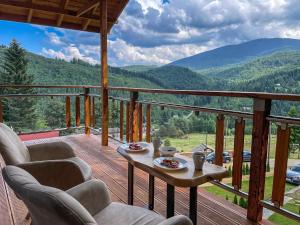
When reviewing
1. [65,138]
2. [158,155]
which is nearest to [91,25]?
[65,138]

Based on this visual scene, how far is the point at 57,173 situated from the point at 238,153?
5.31ft

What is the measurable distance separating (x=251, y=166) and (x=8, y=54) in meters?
21.7

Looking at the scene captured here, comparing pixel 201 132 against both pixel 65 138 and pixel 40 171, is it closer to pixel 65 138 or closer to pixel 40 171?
pixel 40 171

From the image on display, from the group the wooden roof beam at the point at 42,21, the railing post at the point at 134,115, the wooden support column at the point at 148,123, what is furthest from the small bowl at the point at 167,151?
the wooden roof beam at the point at 42,21

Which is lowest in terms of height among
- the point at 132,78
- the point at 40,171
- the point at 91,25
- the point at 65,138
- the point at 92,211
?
the point at 65,138

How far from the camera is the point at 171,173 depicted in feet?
5.35

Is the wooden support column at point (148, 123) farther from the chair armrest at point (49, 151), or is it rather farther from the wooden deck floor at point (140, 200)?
the chair armrest at point (49, 151)

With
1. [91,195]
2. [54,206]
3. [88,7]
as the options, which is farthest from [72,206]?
[88,7]

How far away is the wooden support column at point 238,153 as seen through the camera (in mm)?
2369

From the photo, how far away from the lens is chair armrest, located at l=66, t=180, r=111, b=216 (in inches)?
60.2

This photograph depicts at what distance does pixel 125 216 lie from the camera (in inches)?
61.4

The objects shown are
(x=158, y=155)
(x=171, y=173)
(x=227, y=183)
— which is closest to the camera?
(x=171, y=173)

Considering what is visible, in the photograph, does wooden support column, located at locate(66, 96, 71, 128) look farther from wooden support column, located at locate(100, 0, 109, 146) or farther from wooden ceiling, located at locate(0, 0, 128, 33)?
wooden ceiling, located at locate(0, 0, 128, 33)

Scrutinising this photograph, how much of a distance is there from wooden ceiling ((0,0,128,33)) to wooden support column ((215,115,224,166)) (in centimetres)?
352
